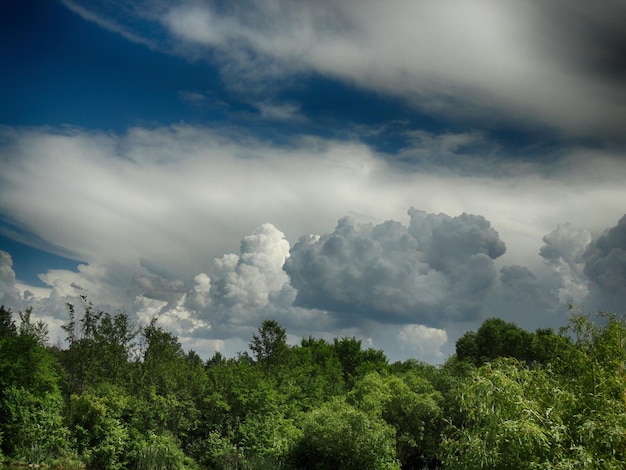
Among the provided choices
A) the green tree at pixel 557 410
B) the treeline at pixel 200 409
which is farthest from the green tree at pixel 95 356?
the green tree at pixel 557 410

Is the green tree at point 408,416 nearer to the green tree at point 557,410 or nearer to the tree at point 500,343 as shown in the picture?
the green tree at point 557,410

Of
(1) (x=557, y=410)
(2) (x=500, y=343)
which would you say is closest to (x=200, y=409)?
(1) (x=557, y=410)

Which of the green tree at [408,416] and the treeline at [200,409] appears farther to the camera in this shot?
the green tree at [408,416]

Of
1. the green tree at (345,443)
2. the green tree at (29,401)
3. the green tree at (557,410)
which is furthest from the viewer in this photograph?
the green tree at (29,401)

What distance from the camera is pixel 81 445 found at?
5062 centimetres

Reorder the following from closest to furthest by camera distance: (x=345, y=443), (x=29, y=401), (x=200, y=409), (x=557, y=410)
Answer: (x=557, y=410), (x=345, y=443), (x=29, y=401), (x=200, y=409)

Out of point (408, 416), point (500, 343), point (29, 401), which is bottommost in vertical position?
point (29, 401)

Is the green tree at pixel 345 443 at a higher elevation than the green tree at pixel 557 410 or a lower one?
lower

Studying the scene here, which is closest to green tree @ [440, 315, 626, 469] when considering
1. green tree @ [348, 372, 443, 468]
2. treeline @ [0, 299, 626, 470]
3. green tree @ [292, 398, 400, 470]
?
treeline @ [0, 299, 626, 470]

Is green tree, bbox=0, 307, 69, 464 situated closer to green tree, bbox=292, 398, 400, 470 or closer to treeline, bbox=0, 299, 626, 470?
treeline, bbox=0, 299, 626, 470

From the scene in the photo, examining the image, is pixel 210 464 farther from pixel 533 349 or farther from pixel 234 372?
pixel 533 349

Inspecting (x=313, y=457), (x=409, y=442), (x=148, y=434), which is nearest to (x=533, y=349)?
(x=409, y=442)

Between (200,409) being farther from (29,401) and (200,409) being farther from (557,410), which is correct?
(557,410)

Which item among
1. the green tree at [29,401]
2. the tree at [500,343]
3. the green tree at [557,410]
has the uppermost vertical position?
the tree at [500,343]
